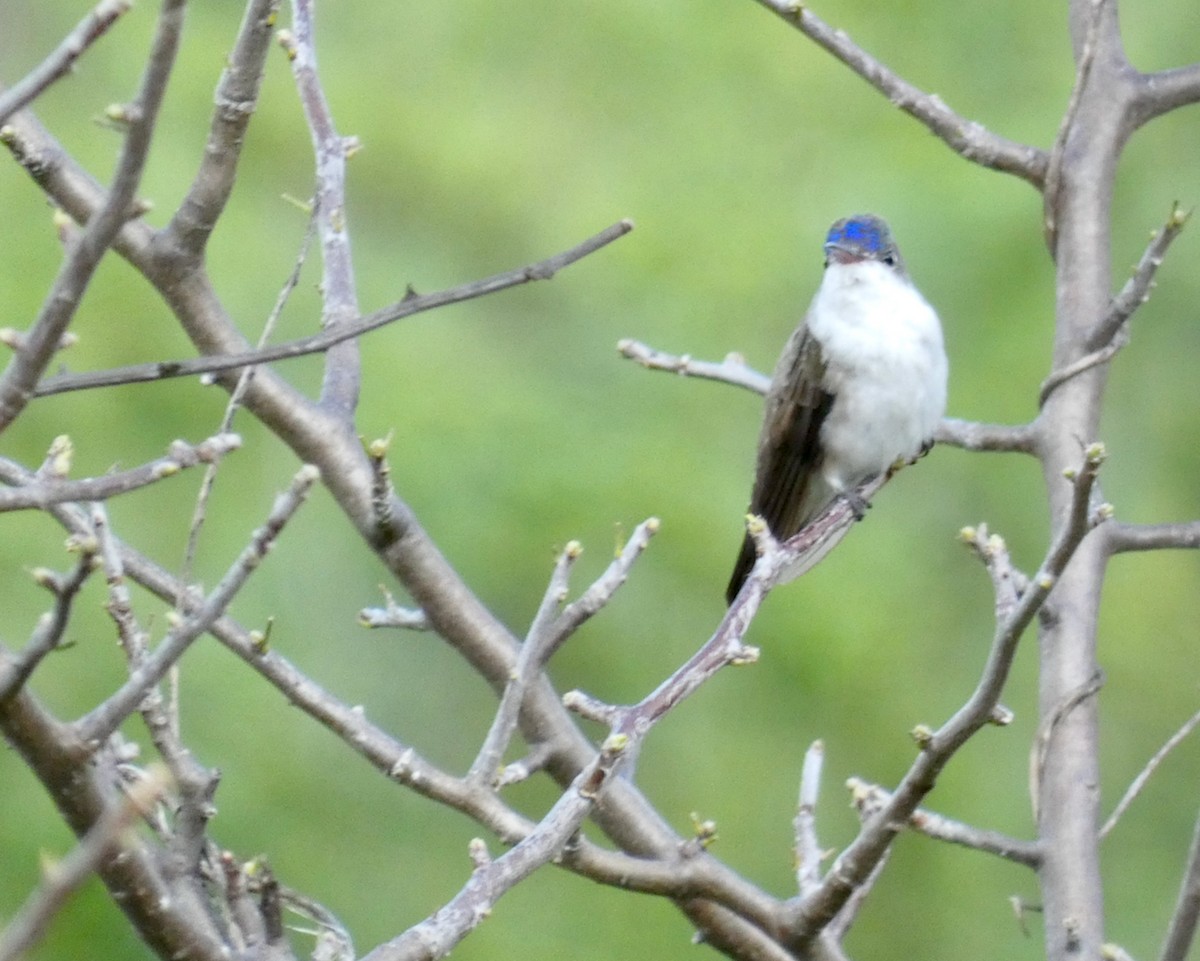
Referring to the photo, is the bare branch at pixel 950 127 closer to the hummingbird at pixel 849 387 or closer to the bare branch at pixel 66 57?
the hummingbird at pixel 849 387

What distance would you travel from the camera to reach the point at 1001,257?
Result: 8.10m

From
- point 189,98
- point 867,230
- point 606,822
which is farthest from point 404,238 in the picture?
point 606,822

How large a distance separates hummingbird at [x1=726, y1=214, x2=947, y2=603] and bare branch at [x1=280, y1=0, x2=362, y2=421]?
178cm

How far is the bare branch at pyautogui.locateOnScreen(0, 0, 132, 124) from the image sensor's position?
1.53 m

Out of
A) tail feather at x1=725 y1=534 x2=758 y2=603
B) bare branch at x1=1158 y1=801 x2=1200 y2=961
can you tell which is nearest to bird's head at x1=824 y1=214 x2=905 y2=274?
tail feather at x1=725 y1=534 x2=758 y2=603

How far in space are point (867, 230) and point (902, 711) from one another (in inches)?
117

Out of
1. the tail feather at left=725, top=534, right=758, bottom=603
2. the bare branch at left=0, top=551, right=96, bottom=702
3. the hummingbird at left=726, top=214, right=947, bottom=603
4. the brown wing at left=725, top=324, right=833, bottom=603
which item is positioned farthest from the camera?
the brown wing at left=725, top=324, right=833, bottom=603

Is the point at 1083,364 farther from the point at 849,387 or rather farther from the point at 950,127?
the point at 849,387

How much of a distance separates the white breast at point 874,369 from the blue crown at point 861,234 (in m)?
0.08

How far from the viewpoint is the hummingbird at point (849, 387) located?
193 inches

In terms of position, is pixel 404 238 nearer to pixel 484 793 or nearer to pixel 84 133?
pixel 84 133

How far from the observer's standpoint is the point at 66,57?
60.6 inches

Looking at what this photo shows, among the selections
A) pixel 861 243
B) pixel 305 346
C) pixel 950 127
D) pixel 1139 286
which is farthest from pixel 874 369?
pixel 305 346

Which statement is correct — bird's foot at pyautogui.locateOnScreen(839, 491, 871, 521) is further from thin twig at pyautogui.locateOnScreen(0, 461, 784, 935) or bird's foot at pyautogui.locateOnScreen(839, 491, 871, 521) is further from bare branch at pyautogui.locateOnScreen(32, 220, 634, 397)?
bare branch at pyautogui.locateOnScreen(32, 220, 634, 397)
